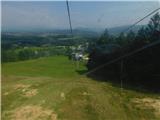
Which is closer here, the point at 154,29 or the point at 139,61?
the point at 139,61

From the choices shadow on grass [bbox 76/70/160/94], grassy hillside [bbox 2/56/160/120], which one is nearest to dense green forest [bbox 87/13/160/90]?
shadow on grass [bbox 76/70/160/94]

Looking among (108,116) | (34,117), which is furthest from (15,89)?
(108,116)

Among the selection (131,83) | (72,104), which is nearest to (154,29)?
(131,83)

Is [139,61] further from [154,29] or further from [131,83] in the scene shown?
[154,29]

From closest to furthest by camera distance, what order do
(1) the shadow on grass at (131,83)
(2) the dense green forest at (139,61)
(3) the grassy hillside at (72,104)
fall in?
(3) the grassy hillside at (72,104) < (1) the shadow on grass at (131,83) < (2) the dense green forest at (139,61)

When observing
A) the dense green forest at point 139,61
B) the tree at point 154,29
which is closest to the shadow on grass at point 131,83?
the dense green forest at point 139,61

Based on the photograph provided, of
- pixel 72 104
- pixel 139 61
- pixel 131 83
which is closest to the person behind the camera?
pixel 72 104

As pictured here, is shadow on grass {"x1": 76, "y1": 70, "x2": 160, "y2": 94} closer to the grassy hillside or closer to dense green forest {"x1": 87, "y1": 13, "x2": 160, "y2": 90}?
dense green forest {"x1": 87, "y1": 13, "x2": 160, "y2": 90}

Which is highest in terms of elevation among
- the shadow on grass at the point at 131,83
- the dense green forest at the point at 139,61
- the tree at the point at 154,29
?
the tree at the point at 154,29

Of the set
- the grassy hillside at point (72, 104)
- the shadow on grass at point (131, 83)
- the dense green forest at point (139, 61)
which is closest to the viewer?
the grassy hillside at point (72, 104)

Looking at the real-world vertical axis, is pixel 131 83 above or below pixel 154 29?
below

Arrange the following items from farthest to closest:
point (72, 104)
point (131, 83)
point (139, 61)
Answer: point (131, 83)
point (139, 61)
point (72, 104)

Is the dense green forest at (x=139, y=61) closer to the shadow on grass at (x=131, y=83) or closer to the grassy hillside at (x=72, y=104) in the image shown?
the shadow on grass at (x=131, y=83)
